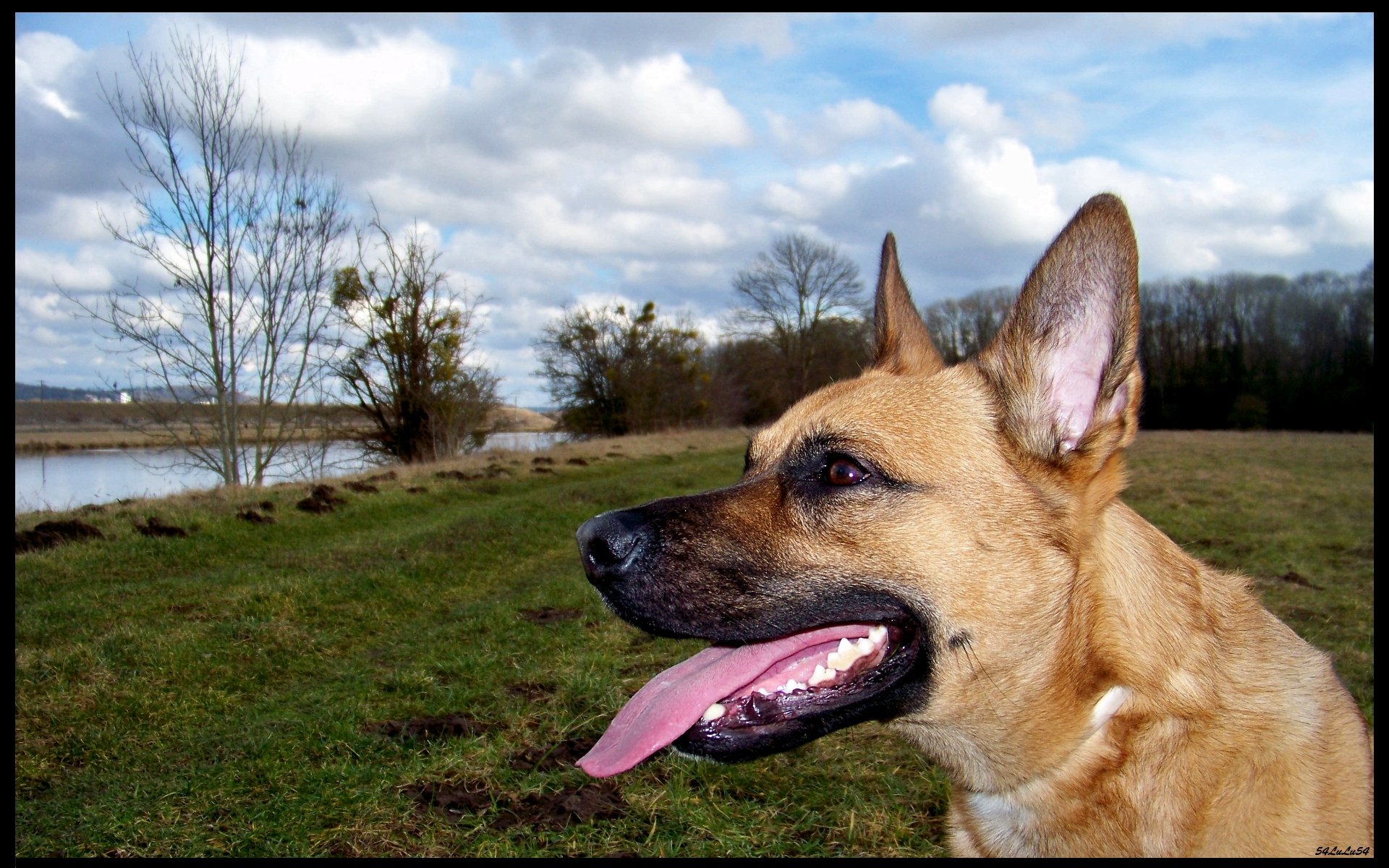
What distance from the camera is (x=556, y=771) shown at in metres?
4.04

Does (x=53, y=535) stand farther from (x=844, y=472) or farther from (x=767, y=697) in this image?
(x=844, y=472)

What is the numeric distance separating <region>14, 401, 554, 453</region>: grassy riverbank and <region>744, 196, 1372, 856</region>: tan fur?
722 inches

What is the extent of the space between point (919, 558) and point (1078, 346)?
0.88m

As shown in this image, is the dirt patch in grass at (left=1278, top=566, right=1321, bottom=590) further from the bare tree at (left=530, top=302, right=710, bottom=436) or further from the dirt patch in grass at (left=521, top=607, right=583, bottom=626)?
the bare tree at (left=530, top=302, right=710, bottom=436)

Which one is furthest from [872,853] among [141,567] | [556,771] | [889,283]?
[141,567]

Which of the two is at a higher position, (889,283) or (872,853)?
(889,283)

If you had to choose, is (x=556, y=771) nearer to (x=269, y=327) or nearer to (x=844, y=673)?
(x=844, y=673)

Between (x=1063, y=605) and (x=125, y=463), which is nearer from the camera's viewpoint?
(x=1063, y=605)

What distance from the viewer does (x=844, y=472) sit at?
2.72 meters

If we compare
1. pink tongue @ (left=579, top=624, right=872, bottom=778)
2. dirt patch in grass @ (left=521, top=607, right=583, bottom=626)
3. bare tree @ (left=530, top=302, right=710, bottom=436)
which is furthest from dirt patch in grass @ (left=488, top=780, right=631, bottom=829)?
bare tree @ (left=530, top=302, right=710, bottom=436)

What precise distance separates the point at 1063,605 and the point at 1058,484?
39 centimetres

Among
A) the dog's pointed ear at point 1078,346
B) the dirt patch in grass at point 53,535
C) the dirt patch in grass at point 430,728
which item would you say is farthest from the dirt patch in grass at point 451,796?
the dirt patch in grass at point 53,535

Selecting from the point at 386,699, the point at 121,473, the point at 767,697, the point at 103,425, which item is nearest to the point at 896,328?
the point at 767,697

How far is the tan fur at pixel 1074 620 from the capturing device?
232cm
